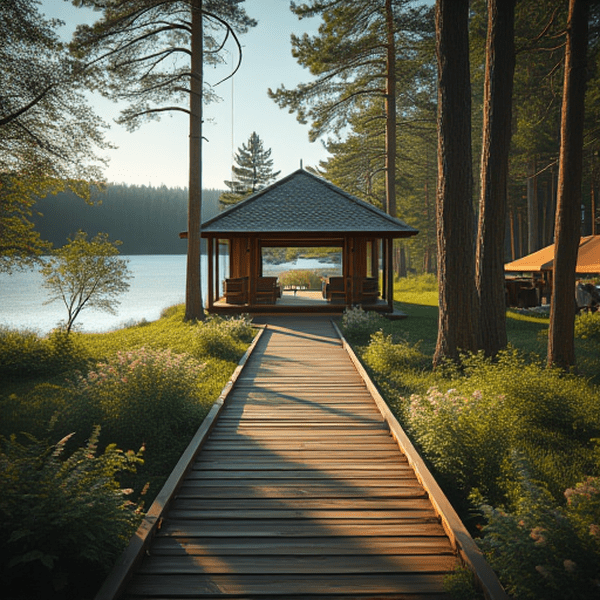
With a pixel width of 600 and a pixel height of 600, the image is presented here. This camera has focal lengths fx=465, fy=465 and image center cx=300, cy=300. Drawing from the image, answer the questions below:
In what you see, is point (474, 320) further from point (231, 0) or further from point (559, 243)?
point (231, 0)

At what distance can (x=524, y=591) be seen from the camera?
7.85ft

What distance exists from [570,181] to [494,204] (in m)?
1.29

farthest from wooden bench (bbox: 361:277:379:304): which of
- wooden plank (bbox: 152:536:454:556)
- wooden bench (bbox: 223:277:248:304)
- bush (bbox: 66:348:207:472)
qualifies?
wooden plank (bbox: 152:536:454:556)

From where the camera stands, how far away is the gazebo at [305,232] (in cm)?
1505

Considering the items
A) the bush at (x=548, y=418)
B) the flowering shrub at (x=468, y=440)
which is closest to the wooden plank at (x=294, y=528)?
the flowering shrub at (x=468, y=440)

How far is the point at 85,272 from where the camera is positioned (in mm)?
15734

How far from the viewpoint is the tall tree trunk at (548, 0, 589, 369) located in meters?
7.23

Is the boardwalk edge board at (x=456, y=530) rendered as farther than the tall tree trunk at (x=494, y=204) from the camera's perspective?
No

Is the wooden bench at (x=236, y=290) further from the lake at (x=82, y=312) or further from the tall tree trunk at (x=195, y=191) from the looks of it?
the lake at (x=82, y=312)

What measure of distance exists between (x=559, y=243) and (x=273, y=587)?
6.84 metres

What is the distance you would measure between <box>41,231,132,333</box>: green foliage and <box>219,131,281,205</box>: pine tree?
3013 centimetres

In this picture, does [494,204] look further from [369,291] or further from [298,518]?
[369,291]

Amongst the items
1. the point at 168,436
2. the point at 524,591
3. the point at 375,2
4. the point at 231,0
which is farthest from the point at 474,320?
the point at 375,2

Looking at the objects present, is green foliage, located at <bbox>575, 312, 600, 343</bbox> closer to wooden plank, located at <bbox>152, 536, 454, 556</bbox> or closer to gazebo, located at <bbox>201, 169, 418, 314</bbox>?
gazebo, located at <bbox>201, 169, 418, 314</bbox>
